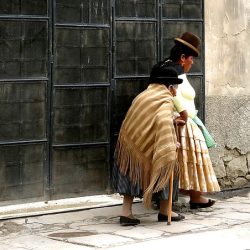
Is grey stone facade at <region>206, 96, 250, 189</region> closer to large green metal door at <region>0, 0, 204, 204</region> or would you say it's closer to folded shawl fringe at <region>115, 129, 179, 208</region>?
large green metal door at <region>0, 0, 204, 204</region>

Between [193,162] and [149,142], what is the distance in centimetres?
74

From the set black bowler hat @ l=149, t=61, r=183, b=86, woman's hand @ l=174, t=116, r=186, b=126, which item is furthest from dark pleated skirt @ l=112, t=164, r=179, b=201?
black bowler hat @ l=149, t=61, r=183, b=86

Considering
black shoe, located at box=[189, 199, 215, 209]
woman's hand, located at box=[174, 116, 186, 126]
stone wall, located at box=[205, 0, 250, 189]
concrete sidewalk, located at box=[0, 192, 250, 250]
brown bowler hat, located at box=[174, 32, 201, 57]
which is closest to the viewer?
concrete sidewalk, located at box=[0, 192, 250, 250]

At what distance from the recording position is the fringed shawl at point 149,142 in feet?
25.1

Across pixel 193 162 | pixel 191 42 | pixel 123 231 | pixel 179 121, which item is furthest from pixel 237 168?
pixel 123 231

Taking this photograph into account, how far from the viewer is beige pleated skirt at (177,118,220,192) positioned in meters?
8.27

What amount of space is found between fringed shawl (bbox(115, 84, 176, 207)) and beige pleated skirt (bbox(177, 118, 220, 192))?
0.57 meters

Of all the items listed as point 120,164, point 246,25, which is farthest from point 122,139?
point 246,25

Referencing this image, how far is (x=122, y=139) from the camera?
794 centimetres

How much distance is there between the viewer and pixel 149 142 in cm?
777

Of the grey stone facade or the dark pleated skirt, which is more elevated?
the grey stone facade

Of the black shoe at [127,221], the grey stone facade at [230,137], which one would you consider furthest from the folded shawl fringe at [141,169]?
the grey stone facade at [230,137]

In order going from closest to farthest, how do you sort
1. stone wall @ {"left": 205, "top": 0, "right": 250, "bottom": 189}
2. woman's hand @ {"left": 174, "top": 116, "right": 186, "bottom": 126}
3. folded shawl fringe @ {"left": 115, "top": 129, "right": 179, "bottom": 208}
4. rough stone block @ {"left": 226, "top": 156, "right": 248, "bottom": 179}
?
1. folded shawl fringe @ {"left": 115, "top": 129, "right": 179, "bottom": 208}
2. woman's hand @ {"left": 174, "top": 116, "right": 186, "bottom": 126}
3. stone wall @ {"left": 205, "top": 0, "right": 250, "bottom": 189}
4. rough stone block @ {"left": 226, "top": 156, "right": 248, "bottom": 179}

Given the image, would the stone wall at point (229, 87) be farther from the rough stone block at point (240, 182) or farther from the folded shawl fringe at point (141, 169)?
the folded shawl fringe at point (141, 169)
